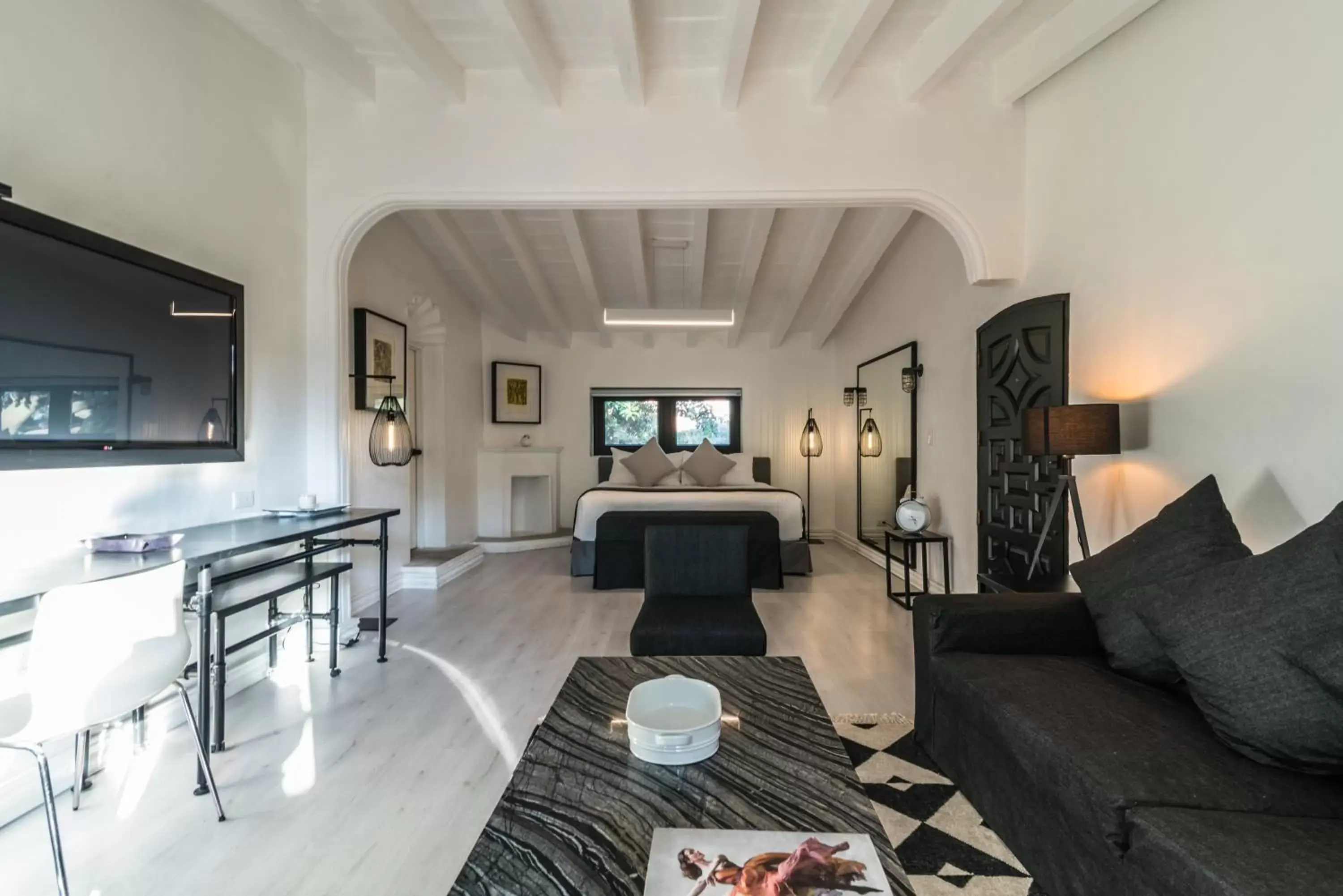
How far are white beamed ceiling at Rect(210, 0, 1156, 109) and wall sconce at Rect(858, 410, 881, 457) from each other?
125 inches

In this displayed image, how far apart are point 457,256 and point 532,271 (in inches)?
25.4

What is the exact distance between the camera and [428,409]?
17.9 feet

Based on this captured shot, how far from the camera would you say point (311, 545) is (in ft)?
A: 9.21

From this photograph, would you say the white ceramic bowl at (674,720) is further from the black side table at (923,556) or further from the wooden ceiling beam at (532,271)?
the wooden ceiling beam at (532,271)

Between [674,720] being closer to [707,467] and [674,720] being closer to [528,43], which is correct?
[528,43]

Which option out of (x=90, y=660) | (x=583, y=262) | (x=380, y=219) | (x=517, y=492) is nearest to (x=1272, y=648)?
(x=90, y=660)

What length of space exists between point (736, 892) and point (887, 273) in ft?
17.9

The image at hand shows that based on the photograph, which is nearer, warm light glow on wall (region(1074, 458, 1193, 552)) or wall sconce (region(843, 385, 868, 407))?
warm light glow on wall (region(1074, 458, 1193, 552))

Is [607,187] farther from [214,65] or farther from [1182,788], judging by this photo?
[1182,788]

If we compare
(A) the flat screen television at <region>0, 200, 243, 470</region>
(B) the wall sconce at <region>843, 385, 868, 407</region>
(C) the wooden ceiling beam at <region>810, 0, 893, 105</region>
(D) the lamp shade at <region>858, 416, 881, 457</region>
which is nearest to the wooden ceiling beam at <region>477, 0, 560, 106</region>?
(C) the wooden ceiling beam at <region>810, 0, 893, 105</region>

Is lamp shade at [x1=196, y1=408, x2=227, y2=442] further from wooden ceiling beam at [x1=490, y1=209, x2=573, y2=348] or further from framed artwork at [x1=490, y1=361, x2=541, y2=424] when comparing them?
framed artwork at [x1=490, y1=361, x2=541, y2=424]

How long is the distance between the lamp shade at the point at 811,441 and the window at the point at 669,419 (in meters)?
0.87

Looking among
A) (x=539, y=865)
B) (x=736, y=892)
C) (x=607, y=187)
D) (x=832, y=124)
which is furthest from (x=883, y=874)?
(x=832, y=124)

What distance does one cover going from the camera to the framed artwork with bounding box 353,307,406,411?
4.09m
